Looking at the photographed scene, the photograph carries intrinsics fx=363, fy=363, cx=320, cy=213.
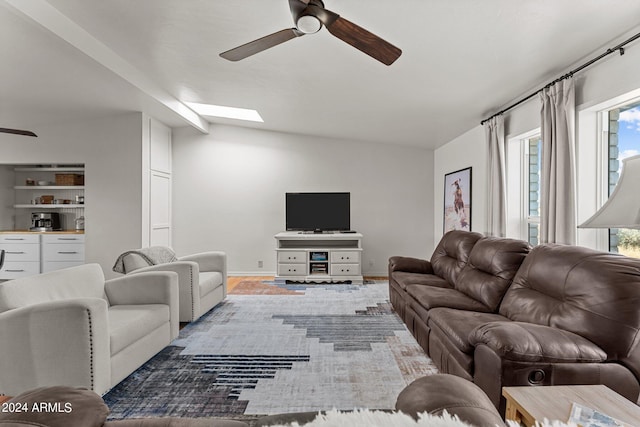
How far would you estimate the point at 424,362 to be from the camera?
8.95ft

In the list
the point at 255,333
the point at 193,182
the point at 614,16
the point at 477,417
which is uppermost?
the point at 614,16

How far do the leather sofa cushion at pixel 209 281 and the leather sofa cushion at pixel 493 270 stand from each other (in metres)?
2.60

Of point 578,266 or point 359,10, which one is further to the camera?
point 359,10

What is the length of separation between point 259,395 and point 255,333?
3.87 ft

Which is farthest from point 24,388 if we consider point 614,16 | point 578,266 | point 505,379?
point 614,16

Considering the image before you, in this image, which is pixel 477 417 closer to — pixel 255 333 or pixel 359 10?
pixel 359 10

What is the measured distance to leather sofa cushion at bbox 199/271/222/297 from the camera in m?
3.90

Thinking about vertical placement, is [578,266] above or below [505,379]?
above

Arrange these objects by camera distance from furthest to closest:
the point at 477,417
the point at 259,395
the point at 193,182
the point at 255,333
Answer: the point at 193,182 → the point at 255,333 → the point at 259,395 → the point at 477,417

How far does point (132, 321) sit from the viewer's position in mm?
2525

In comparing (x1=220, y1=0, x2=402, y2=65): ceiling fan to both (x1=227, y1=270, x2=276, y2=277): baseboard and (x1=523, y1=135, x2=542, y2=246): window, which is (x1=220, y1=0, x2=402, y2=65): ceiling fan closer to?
(x1=523, y1=135, x2=542, y2=246): window

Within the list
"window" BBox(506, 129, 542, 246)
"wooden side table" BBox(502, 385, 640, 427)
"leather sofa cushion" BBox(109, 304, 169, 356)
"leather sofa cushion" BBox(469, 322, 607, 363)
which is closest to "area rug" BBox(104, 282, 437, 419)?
"leather sofa cushion" BBox(109, 304, 169, 356)

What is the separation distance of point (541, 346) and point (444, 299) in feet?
4.06

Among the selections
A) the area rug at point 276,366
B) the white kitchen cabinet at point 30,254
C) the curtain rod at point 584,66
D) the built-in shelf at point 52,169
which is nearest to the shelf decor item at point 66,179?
the built-in shelf at point 52,169
